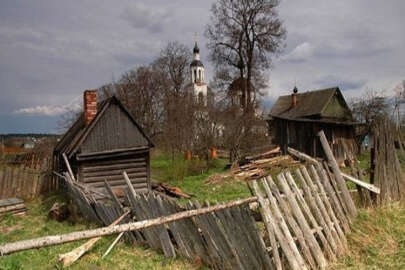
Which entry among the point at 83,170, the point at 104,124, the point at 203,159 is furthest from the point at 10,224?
the point at 203,159

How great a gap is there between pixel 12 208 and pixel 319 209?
1090 centimetres

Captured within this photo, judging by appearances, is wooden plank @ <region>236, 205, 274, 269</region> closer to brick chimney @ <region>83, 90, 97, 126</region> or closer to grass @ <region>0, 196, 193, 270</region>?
grass @ <region>0, 196, 193, 270</region>

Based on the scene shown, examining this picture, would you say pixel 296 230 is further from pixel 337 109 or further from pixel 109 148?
pixel 337 109

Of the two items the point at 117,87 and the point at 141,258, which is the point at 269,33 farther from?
the point at 141,258

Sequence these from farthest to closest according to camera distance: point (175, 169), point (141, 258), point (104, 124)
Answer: point (175, 169)
point (104, 124)
point (141, 258)

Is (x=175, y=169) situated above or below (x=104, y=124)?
below

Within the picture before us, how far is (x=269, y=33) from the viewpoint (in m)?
27.2

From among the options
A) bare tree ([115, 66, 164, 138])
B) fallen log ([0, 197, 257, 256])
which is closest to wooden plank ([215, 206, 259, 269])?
fallen log ([0, 197, 257, 256])

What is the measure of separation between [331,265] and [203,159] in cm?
1802

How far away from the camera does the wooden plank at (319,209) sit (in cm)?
490

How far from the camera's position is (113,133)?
1352cm

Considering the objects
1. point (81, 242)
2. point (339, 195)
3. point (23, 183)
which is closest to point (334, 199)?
point (339, 195)

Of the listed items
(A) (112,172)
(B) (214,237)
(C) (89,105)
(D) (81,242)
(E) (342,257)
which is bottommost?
(D) (81,242)

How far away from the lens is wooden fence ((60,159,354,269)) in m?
4.29
